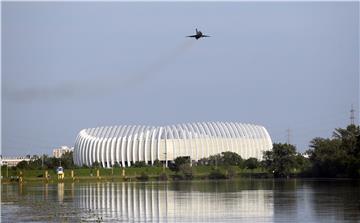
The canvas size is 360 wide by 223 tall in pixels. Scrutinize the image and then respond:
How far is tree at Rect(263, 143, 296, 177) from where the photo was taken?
11531 cm

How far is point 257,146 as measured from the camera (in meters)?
167

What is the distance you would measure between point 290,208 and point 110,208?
8602mm

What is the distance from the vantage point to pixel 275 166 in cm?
11712

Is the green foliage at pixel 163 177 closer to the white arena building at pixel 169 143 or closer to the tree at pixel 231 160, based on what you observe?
A: the tree at pixel 231 160

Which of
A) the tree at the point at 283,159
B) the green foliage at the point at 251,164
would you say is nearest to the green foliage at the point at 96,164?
the green foliage at the point at 251,164

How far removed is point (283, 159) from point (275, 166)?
5.71 ft

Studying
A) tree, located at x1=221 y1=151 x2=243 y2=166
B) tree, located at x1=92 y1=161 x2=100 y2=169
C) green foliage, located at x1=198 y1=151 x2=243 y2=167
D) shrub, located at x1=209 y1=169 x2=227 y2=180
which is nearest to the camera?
shrub, located at x1=209 y1=169 x2=227 y2=180

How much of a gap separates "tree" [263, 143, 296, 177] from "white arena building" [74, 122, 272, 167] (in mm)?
43025

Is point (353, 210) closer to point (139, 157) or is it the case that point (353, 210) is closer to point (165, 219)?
point (165, 219)

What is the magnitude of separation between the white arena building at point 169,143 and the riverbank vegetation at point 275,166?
736 centimetres

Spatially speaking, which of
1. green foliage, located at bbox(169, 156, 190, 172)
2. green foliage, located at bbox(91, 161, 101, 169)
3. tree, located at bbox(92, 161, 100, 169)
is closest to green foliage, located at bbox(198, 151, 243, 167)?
green foliage, located at bbox(169, 156, 190, 172)

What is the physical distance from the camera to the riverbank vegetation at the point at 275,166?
316ft

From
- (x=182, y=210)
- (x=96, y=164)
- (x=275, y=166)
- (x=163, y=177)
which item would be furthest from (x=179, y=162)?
(x=182, y=210)

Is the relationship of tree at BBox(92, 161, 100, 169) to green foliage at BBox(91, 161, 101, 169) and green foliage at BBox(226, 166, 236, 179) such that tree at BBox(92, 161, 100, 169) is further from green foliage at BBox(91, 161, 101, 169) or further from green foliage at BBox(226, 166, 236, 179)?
green foliage at BBox(226, 166, 236, 179)
